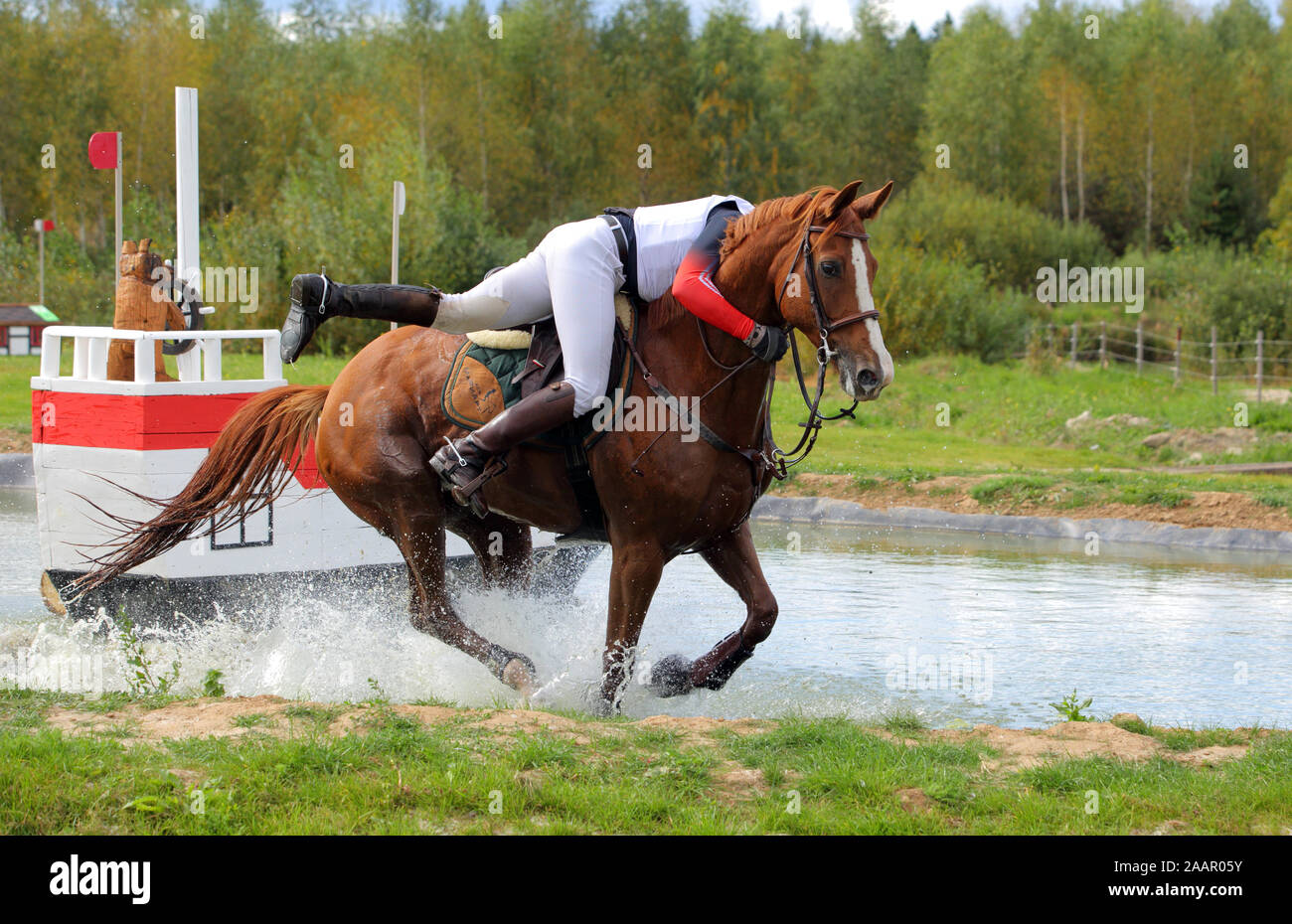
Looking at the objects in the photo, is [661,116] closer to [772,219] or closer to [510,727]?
[772,219]

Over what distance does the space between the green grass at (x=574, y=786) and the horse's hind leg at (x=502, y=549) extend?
2.16 meters

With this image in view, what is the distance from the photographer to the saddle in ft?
19.0

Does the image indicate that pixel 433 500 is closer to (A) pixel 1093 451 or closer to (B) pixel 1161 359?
(A) pixel 1093 451

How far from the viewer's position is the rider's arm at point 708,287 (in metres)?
5.41

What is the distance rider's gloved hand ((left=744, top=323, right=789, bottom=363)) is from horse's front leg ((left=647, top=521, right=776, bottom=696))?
0.89 metres

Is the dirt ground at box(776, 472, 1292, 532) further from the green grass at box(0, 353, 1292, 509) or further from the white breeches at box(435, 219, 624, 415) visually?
the white breeches at box(435, 219, 624, 415)

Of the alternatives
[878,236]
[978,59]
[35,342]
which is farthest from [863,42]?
[35,342]

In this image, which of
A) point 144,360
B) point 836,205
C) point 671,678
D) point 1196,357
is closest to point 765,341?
point 836,205

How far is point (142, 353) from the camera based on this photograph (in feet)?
25.2

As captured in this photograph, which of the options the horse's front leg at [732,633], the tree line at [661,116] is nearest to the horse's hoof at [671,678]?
the horse's front leg at [732,633]

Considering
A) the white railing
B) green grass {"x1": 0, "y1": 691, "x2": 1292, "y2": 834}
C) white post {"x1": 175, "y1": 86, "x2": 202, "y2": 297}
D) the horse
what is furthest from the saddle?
white post {"x1": 175, "y1": 86, "x2": 202, "y2": 297}

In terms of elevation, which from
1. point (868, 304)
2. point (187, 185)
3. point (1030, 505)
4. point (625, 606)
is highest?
point (187, 185)

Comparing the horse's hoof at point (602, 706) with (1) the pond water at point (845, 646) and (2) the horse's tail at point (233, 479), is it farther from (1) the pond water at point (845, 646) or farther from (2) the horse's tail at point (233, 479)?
(2) the horse's tail at point (233, 479)

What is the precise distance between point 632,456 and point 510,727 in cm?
128
